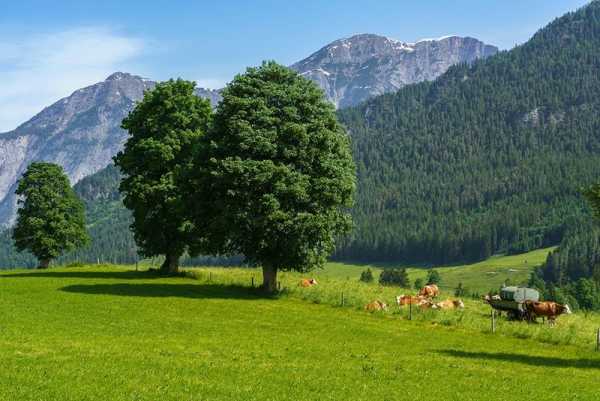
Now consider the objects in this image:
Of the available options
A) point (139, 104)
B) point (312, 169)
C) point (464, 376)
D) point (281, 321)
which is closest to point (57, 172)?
point (139, 104)

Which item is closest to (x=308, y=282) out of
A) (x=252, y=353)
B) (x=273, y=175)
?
(x=273, y=175)

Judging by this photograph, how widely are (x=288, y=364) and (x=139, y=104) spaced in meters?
62.2

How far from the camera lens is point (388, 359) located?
38.9 metres

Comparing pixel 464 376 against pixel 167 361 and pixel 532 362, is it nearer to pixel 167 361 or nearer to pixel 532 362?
pixel 532 362

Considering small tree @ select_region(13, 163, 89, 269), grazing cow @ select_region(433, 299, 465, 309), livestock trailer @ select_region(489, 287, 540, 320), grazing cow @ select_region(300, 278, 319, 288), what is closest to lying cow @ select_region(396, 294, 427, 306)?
grazing cow @ select_region(433, 299, 465, 309)

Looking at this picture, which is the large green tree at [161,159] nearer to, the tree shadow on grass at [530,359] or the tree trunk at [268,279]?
the tree trunk at [268,279]

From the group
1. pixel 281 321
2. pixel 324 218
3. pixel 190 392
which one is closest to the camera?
pixel 190 392

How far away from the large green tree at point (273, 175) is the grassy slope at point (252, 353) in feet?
18.6

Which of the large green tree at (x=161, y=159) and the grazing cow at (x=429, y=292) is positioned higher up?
the large green tree at (x=161, y=159)

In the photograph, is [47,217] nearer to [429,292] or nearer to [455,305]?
Result: [429,292]

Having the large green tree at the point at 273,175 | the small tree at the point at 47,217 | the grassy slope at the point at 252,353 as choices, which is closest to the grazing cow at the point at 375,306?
the grassy slope at the point at 252,353

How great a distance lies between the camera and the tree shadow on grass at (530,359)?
1624 inches

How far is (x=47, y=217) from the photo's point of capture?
11969 cm

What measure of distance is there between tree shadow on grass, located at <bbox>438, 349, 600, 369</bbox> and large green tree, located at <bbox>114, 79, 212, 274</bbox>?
147 ft
